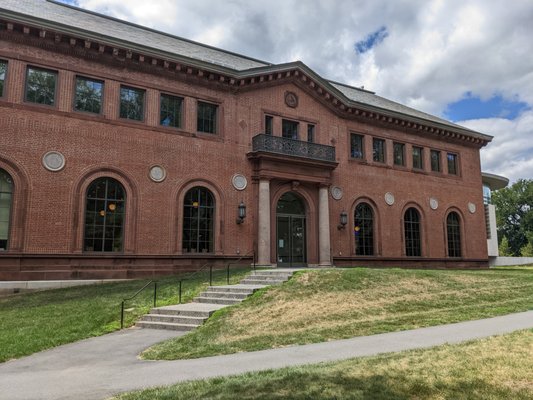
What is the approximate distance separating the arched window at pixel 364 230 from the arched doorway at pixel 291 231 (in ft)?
12.0

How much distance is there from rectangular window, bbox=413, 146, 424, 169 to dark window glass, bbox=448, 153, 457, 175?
2.79 m

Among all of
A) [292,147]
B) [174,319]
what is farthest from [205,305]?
[292,147]

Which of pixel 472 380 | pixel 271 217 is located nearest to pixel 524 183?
pixel 271 217

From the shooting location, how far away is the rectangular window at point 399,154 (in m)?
28.7

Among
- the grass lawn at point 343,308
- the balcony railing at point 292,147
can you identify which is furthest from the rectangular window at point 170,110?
the grass lawn at point 343,308

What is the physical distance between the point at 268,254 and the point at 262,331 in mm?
11244

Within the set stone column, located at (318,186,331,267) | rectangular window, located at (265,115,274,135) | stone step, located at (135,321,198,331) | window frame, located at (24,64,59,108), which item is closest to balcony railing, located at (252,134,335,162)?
rectangular window, located at (265,115,274,135)

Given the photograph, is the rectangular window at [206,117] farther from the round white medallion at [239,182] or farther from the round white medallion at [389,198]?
the round white medallion at [389,198]

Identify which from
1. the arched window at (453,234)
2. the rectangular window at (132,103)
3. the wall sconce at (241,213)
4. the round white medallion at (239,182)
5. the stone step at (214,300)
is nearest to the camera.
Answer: the stone step at (214,300)

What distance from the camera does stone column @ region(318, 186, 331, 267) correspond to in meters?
23.4

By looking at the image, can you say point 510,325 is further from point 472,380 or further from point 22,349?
point 22,349

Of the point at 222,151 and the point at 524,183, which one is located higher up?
the point at 524,183

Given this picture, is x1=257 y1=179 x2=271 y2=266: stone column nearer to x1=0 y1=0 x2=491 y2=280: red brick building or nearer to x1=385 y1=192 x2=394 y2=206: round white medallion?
x1=0 y1=0 x2=491 y2=280: red brick building

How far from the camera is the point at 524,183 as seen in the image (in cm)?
8412
